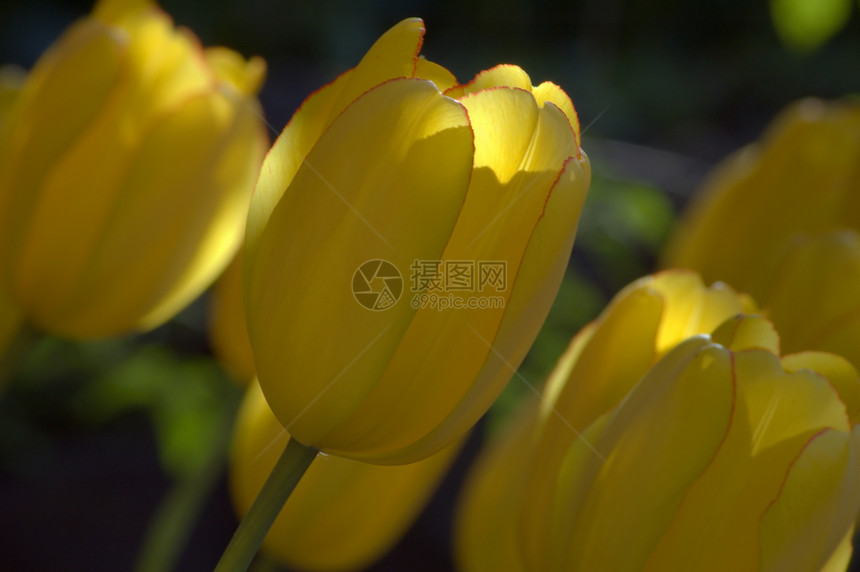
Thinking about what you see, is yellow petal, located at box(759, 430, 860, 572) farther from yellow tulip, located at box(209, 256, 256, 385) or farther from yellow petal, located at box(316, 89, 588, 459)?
yellow tulip, located at box(209, 256, 256, 385)

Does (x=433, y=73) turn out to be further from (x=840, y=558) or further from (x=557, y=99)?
(x=840, y=558)

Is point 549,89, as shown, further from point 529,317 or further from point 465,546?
point 465,546

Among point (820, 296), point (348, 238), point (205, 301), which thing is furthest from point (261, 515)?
point (205, 301)

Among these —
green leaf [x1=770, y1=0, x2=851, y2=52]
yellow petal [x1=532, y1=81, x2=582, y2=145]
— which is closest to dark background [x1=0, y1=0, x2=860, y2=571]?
yellow petal [x1=532, y1=81, x2=582, y2=145]

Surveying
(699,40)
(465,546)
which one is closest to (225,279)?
(465,546)

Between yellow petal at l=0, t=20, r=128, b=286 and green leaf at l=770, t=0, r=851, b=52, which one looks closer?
yellow petal at l=0, t=20, r=128, b=286

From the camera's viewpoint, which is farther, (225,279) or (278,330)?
(225,279)

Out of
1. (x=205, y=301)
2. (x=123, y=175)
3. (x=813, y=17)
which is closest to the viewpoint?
(x=123, y=175)
